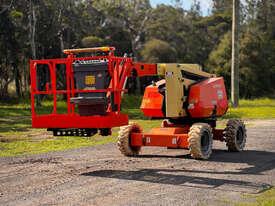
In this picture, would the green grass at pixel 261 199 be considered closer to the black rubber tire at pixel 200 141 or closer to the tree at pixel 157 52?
the black rubber tire at pixel 200 141

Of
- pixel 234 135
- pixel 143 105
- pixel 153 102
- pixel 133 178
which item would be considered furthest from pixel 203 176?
pixel 234 135

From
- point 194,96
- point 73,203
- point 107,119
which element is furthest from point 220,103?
point 73,203

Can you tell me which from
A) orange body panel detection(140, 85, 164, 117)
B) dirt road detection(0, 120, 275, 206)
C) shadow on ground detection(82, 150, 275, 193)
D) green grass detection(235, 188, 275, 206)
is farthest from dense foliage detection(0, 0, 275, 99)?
green grass detection(235, 188, 275, 206)

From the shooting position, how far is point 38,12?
49.4 meters

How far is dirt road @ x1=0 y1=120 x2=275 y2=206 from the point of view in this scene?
8461 millimetres

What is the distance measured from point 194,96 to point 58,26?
4158cm

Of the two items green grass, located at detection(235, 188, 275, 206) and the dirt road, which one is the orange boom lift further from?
green grass, located at detection(235, 188, 275, 206)

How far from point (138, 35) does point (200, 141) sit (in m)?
53.1

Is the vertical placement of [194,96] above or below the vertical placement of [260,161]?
above

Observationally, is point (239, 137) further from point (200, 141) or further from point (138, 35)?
point (138, 35)

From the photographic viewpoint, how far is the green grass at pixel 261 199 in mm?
8062

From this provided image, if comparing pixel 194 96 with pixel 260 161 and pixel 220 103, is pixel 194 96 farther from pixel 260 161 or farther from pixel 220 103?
pixel 260 161

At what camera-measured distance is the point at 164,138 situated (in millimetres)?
12406

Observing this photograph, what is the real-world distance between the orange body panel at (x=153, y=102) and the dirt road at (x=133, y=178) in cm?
103
